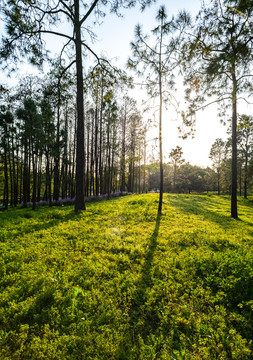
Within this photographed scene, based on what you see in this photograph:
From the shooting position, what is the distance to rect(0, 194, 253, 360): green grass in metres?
1.88

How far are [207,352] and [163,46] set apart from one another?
12.9 metres

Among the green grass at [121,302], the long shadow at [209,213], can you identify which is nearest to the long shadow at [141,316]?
the green grass at [121,302]

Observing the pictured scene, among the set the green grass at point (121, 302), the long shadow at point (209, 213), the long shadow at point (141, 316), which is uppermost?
the green grass at point (121, 302)

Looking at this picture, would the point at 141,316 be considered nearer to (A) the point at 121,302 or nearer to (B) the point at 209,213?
(A) the point at 121,302

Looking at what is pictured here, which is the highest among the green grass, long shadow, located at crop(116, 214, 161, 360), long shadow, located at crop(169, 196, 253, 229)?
the green grass

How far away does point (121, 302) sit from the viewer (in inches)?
106

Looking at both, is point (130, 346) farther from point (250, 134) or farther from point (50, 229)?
point (250, 134)

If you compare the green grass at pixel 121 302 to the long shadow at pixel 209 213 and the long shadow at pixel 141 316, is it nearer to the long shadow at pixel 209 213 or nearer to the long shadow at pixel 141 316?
the long shadow at pixel 141 316

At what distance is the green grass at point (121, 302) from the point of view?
1.88 metres

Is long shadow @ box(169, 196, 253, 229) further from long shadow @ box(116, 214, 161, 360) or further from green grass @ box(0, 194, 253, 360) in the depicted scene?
long shadow @ box(116, 214, 161, 360)

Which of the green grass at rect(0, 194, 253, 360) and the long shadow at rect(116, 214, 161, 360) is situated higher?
the green grass at rect(0, 194, 253, 360)

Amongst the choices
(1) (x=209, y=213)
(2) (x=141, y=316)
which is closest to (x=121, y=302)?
(2) (x=141, y=316)

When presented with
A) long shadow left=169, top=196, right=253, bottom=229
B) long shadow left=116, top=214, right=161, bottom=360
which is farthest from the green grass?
long shadow left=169, top=196, right=253, bottom=229

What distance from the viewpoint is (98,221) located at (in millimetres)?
7309
